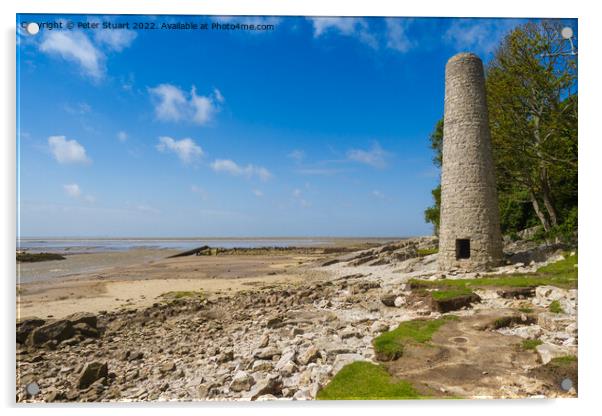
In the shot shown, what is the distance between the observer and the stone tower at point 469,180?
9.84 metres

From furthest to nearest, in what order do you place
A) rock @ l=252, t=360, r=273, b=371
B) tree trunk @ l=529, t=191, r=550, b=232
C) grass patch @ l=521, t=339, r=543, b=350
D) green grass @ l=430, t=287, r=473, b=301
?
1. tree trunk @ l=529, t=191, r=550, b=232
2. green grass @ l=430, t=287, r=473, b=301
3. rock @ l=252, t=360, r=273, b=371
4. grass patch @ l=521, t=339, r=543, b=350

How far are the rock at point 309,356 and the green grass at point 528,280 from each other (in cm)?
367

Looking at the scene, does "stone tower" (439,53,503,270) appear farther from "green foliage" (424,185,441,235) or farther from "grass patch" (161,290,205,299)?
"green foliage" (424,185,441,235)

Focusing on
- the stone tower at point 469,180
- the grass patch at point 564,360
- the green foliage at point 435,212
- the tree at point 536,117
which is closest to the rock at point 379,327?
the grass patch at point 564,360

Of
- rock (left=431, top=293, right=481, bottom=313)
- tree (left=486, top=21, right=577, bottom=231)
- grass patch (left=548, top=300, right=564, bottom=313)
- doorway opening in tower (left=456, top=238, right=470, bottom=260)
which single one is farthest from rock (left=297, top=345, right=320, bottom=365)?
tree (left=486, top=21, right=577, bottom=231)

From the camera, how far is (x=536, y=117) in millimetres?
11648

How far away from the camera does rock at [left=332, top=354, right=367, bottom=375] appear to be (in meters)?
5.17

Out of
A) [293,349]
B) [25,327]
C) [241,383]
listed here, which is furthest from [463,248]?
[25,327]

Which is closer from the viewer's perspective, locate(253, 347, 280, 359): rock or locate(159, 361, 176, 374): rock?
locate(253, 347, 280, 359): rock

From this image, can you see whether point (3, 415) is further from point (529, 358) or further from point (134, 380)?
point (529, 358)

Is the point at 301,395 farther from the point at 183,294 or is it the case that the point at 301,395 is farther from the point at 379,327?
the point at 183,294

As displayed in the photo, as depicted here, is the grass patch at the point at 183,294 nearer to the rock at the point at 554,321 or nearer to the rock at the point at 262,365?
the rock at the point at 262,365

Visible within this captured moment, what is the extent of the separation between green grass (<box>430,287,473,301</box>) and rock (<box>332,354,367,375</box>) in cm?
242
